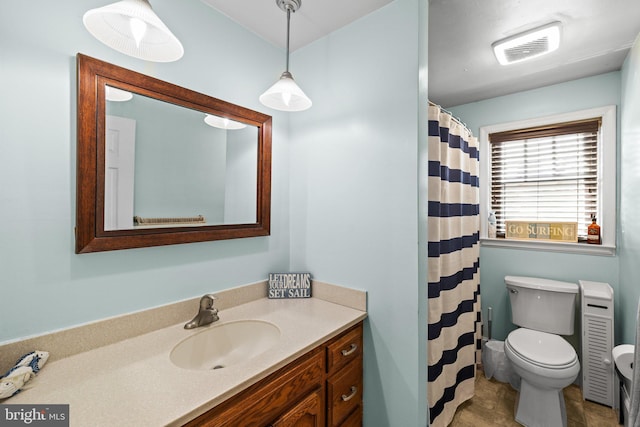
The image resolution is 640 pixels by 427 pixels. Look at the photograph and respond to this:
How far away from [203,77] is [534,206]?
288 cm

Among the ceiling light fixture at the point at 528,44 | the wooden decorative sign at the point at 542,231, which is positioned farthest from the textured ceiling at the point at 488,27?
the wooden decorative sign at the point at 542,231

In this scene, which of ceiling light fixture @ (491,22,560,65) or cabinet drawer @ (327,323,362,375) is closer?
cabinet drawer @ (327,323,362,375)

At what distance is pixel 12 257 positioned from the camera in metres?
0.88

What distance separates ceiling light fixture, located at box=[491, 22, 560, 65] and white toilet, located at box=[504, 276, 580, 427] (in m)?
1.73

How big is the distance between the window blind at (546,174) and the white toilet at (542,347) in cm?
59

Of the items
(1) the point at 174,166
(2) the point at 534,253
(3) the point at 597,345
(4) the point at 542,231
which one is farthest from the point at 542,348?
(1) the point at 174,166


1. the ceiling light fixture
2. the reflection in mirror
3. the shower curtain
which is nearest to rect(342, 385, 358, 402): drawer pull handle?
the shower curtain

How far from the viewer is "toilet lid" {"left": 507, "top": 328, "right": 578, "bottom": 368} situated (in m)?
1.71

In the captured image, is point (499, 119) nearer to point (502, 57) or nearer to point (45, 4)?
point (502, 57)

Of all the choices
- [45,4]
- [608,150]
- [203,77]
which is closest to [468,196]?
[608,150]

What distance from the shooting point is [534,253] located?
2.38 meters

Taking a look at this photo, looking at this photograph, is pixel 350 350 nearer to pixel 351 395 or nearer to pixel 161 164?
pixel 351 395

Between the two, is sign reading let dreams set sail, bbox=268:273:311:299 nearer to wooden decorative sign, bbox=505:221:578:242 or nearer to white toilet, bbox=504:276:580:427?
white toilet, bbox=504:276:580:427

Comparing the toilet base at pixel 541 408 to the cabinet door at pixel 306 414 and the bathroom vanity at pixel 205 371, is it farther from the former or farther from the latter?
the cabinet door at pixel 306 414
